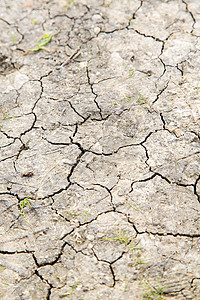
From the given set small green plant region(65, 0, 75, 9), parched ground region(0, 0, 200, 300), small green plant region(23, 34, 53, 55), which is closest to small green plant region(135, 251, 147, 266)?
parched ground region(0, 0, 200, 300)

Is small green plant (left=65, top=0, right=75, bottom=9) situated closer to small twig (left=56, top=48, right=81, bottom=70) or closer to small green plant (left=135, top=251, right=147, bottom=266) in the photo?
small twig (left=56, top=48, right=81, bottom=70)

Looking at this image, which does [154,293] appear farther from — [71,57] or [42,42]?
[42,42]

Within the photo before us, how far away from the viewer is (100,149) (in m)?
2.84

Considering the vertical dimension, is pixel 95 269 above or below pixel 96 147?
below

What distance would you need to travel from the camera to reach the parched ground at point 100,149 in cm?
232

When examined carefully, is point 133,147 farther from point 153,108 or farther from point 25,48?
point 25,48

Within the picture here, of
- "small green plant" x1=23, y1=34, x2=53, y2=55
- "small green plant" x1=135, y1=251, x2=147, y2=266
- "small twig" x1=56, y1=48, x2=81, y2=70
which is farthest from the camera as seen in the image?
"small green plant" x1=23, y1=34, x2=53, y2=55

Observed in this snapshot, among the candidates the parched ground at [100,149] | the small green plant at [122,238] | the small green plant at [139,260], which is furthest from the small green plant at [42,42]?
the small green plant at [139,260]

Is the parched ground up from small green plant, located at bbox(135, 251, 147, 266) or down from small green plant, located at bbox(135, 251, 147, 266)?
up

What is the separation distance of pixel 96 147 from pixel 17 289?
1343 mm

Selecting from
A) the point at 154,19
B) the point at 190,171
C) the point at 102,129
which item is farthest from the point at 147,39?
the point at 190,171

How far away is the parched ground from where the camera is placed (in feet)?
7.61

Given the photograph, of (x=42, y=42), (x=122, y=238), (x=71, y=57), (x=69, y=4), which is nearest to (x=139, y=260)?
(x=122, y=238)

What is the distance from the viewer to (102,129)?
295 cm
